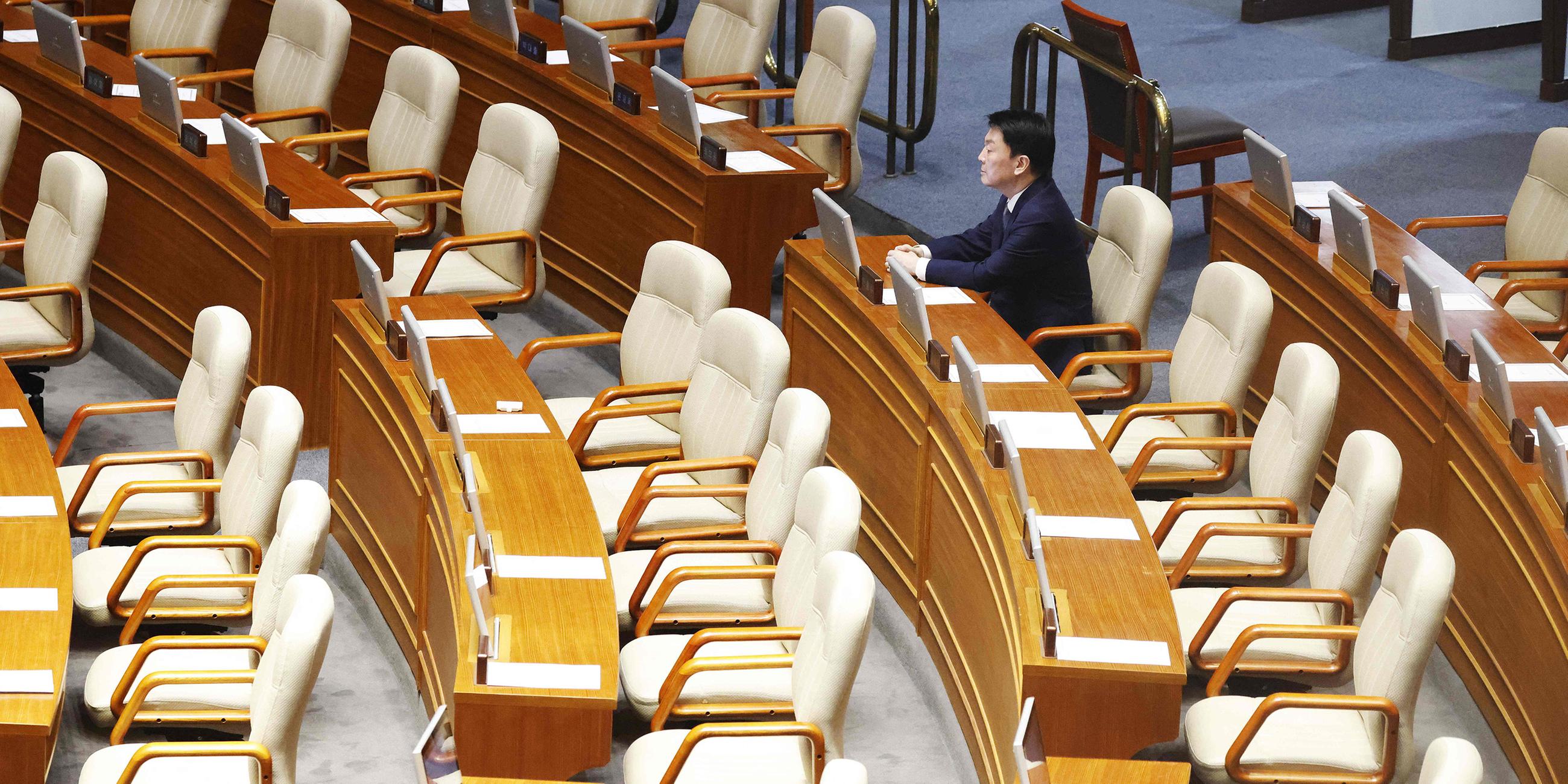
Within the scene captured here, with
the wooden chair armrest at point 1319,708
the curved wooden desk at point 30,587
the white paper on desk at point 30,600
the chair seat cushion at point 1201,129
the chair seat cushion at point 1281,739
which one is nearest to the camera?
the curved wooden desk at point 30,587

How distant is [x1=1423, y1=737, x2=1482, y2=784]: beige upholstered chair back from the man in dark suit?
2.31m

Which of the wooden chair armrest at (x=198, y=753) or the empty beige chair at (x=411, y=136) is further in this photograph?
the empty beige chair at (x=411, y=136)

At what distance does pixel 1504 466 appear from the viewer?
4.28 m

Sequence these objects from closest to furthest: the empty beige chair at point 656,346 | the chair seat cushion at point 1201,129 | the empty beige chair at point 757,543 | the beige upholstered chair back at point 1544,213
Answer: the empty beige chair at point 757,543
the empty beige chair at point 656,346
the beige upholstered chair back at point 1544,213
the chair seat cushion at point 1201,129

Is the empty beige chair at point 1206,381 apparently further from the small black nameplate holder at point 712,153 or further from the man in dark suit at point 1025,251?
the small black nameplate holder at point 712,153

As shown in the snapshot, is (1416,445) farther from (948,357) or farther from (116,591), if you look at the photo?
(116,591)

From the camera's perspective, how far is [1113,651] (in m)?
3.74

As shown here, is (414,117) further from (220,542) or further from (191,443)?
(220,542)

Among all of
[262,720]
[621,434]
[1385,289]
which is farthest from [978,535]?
[262,720]

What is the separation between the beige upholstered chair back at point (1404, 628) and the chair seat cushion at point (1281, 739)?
1.7 inches

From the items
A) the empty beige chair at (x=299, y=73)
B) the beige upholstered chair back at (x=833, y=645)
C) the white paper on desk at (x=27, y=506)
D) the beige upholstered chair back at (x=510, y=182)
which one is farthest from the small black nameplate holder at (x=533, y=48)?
the beige upholstered chair back at (x=833, y=645)

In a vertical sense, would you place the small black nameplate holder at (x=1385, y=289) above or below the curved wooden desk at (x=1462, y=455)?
above

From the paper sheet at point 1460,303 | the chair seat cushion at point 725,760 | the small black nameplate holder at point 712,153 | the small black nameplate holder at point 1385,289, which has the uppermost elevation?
the small black nameplate holder at point 712,153

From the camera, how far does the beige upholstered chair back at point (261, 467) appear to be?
14.9 ft
